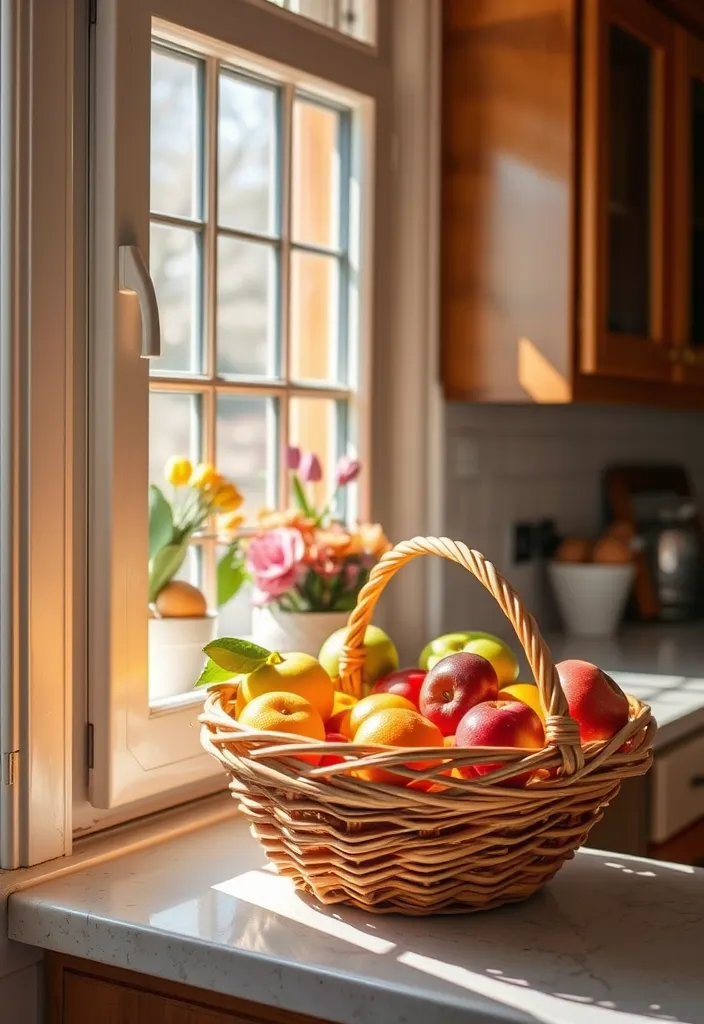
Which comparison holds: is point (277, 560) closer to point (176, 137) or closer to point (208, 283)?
point (208, 283)

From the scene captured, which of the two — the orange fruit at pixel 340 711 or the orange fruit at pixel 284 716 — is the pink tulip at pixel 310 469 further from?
the orange fruit at pixel 284 716

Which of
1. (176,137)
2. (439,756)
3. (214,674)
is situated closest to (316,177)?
(176,137)

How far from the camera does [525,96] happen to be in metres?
2.24

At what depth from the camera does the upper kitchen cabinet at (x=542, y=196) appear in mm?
2227

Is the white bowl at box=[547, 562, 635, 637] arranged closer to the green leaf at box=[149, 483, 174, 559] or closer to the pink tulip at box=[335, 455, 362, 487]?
the pink tulip at box=[335, 455, 362, 487]

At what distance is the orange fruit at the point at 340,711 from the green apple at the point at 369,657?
38 mm

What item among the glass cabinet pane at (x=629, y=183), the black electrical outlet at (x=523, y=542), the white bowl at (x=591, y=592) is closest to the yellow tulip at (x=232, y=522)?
the glass cabinet pane at (x=629, y=183)

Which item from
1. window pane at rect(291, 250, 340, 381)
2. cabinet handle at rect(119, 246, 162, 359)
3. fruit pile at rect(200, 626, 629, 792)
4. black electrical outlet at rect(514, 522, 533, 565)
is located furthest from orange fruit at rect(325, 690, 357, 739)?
black electrical outlet at rect(514, 522, 533, 565)

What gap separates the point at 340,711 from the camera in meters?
1.39

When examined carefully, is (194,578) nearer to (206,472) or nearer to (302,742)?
(206,472)

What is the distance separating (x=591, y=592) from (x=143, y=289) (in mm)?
1530

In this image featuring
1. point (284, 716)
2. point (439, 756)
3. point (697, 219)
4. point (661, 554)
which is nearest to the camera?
point (439, 756)

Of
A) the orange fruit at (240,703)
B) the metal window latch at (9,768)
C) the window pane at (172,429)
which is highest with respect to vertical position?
the window pane at (172,429)

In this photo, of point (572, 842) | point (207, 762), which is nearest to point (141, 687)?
point (207, 762)
